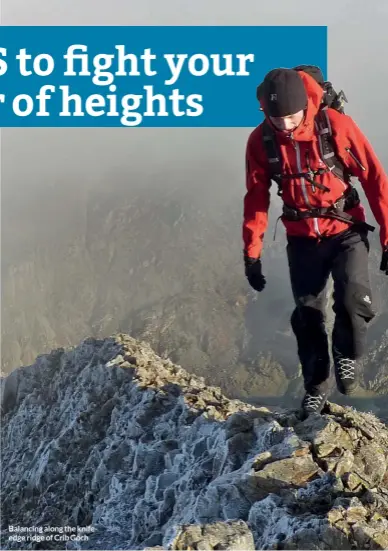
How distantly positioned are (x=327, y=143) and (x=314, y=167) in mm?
545

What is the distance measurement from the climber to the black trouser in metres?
0.02

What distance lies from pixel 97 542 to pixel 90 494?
503cm

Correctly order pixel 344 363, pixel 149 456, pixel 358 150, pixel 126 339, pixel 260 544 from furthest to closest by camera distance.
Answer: pixel 126 339, pixel 149 456, pixel 344 363, pixel 358 150, pixel 260 544

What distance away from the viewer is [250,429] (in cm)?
1452

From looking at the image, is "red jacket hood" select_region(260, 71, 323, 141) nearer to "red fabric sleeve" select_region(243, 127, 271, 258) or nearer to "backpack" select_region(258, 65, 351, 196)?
"backpack" select_region(258, 65, 351, 196)

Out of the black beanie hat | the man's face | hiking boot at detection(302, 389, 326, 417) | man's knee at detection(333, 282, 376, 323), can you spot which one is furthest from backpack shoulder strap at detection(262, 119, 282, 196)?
hiking boot at detection(302, 389, 326, 417)

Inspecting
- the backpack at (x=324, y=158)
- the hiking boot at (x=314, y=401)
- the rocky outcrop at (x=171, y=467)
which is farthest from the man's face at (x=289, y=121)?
the rocky outcrop at (x=171, y=467)

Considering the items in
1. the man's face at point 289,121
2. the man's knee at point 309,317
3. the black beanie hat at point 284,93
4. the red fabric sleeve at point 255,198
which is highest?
the black beanie hat at point 284,93

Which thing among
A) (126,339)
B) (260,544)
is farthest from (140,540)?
(126,339)

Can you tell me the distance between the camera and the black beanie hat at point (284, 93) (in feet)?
35.0

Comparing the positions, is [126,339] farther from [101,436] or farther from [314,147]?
[314,147]

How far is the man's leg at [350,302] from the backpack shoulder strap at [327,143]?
1525 mm

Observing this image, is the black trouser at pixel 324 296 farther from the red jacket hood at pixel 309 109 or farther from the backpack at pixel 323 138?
the red jacket hood at pixel 309 109

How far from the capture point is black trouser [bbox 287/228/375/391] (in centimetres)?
1182
